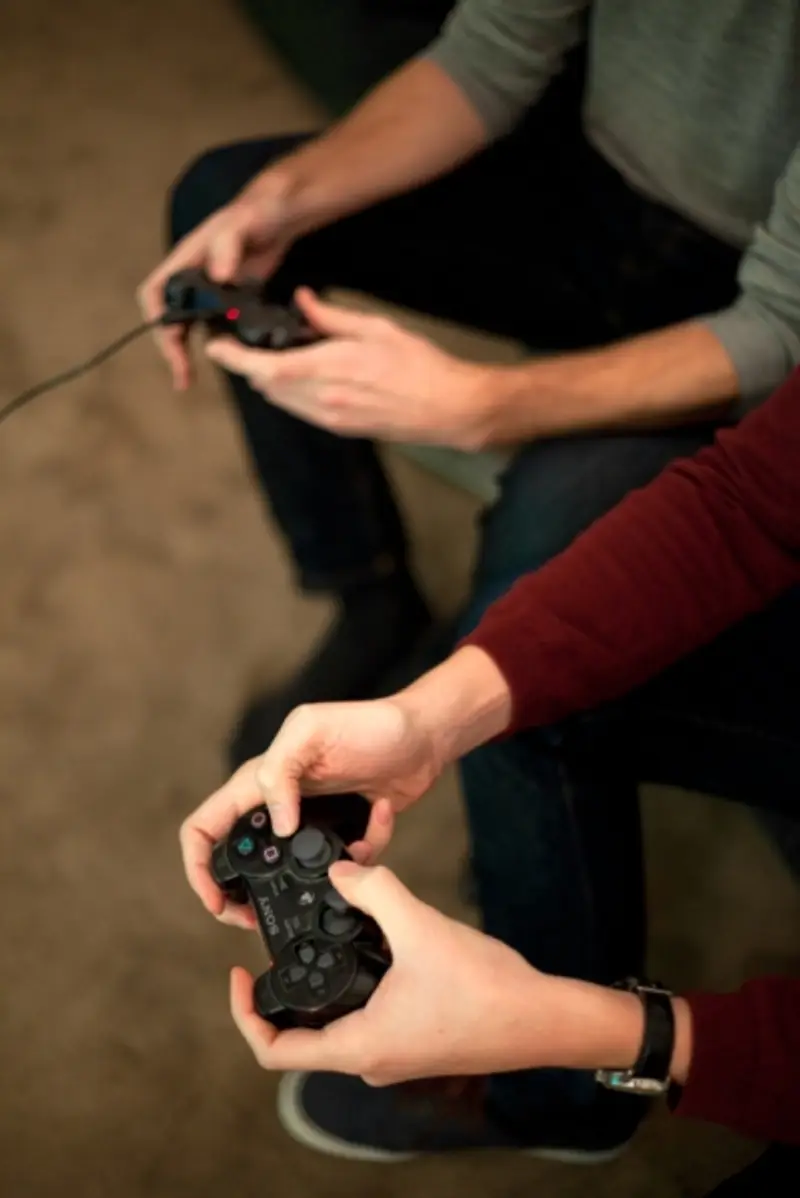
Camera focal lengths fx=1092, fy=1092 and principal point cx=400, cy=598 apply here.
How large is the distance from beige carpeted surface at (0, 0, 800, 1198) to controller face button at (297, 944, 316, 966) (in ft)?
1.37

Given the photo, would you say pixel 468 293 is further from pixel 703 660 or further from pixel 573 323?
pixel 703 660

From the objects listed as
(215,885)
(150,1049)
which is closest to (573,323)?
(215,885)

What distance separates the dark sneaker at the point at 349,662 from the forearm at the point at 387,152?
0.35m

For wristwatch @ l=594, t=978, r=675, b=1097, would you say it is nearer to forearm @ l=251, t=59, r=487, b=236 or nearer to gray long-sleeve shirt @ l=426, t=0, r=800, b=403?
gray long-sleeve shirt @ l=426, t=0, r=800, b=403

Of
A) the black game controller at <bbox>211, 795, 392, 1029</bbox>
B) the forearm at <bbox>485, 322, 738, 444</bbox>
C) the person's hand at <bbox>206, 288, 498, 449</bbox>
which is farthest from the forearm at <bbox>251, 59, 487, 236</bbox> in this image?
the black game controller at <bbox>211, 795, 392, 1029</bbox>

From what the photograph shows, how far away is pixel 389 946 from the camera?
1.88ft

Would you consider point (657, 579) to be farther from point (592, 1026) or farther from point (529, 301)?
point (529, 301)

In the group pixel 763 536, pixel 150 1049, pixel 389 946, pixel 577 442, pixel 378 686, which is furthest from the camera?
pixel 378 686

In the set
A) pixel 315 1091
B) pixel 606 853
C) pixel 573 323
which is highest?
pixel 573 323

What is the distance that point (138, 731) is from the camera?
3.59 feet

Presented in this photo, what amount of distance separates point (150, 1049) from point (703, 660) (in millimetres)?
586

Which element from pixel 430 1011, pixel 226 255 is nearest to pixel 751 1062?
pixel 430 1011

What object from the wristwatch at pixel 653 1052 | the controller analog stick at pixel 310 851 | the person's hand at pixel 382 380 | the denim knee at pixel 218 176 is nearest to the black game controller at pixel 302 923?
the controller analog stick at pixel 310 851

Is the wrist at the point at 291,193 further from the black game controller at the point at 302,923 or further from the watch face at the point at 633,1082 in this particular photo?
the watch face at the point at 633,1082
